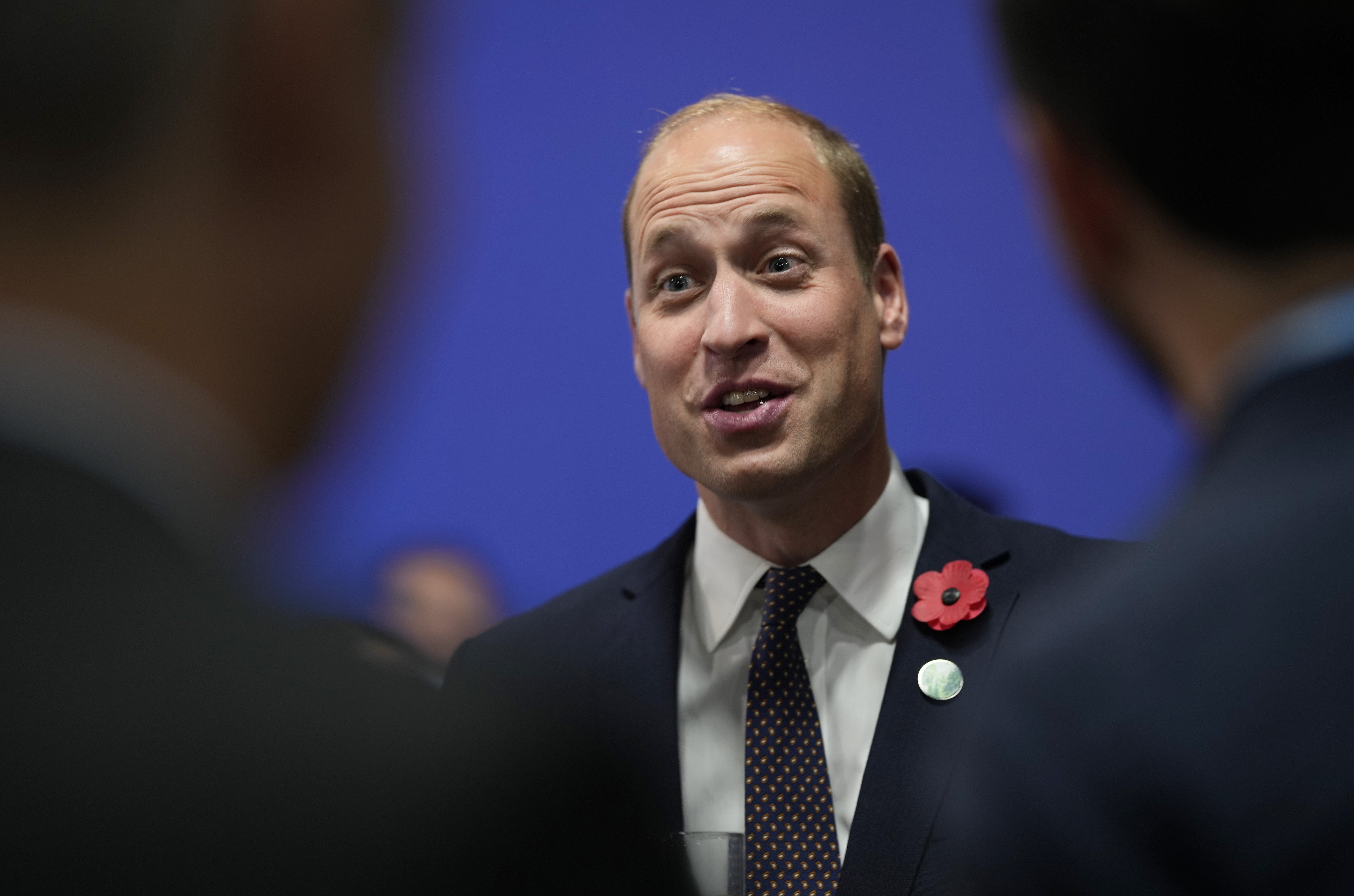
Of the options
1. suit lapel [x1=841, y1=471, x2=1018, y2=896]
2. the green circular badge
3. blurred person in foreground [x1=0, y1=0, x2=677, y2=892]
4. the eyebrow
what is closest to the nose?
the eyebrow

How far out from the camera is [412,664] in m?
0.67

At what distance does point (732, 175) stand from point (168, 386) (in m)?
1.62

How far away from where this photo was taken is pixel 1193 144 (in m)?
0.69

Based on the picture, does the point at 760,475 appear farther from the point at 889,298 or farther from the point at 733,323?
the point at 889,298

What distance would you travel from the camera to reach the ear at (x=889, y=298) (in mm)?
2178

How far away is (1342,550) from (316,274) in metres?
0.55

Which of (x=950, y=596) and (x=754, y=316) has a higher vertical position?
(x=754, y=316)

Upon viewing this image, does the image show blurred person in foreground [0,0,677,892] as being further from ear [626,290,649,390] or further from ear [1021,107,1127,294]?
ear [626,290,649,390]

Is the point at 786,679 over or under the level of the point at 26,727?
over

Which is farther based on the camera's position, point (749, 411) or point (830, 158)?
point (830, 158)

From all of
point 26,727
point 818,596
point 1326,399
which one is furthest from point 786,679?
point 26,727

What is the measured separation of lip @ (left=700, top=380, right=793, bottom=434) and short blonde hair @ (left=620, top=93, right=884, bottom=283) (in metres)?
0.34

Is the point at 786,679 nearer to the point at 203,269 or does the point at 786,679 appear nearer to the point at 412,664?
the point at 412,664

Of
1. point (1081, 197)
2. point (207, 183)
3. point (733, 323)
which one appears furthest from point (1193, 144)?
point (733, 323)
